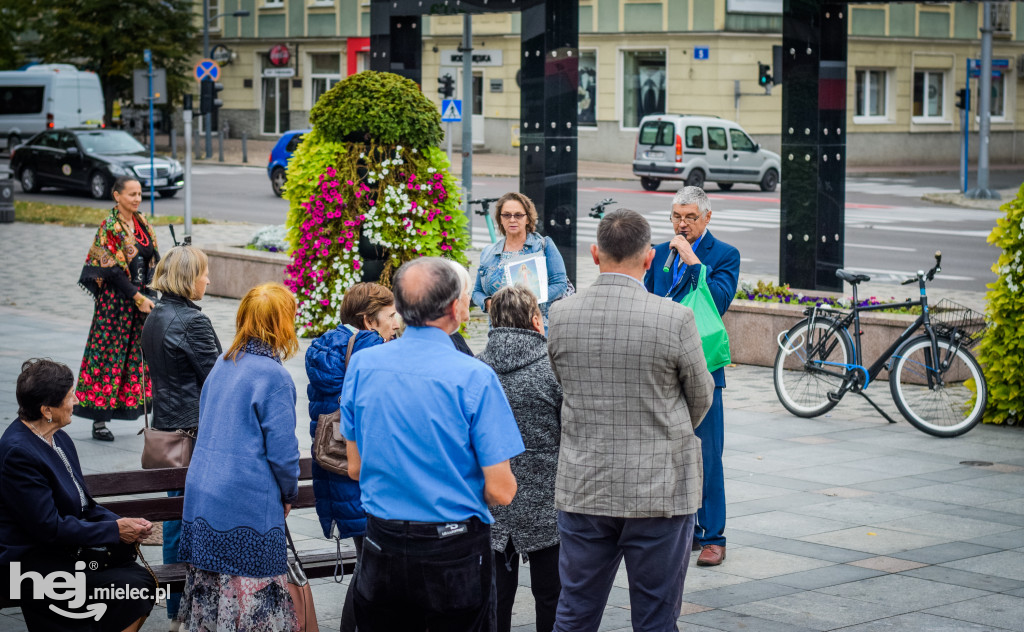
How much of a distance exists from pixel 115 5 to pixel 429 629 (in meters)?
46.8

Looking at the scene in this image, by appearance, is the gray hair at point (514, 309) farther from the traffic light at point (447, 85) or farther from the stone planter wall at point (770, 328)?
Answer: the traffic light at point (447, 85)

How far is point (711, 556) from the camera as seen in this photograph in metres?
6.38

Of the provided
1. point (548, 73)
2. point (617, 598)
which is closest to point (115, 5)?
point (548, 73)

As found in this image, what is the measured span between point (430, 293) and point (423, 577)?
0.82 m

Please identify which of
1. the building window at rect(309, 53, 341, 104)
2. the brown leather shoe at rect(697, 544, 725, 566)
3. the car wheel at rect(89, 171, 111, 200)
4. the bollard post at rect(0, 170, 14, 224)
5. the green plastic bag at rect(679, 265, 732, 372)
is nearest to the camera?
the green plastic bag at rect(679, 265, 732, 372)

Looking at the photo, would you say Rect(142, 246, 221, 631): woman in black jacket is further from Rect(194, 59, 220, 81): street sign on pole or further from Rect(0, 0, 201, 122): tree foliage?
Rect(0, 0, 201, 122): tree foliage

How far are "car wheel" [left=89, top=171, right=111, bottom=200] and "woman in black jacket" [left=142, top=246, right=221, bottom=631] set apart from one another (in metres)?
25.4

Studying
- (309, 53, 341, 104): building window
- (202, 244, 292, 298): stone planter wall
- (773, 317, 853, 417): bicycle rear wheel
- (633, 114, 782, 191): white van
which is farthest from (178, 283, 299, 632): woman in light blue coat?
(309, 53, 341, 104): building window

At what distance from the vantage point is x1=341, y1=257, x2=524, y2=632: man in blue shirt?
3.88m

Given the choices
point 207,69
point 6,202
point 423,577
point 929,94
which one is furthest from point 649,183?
point 423,577

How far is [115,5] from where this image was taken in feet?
155

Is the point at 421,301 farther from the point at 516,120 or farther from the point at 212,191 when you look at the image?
the point at 516,120

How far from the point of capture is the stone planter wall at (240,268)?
1532cm

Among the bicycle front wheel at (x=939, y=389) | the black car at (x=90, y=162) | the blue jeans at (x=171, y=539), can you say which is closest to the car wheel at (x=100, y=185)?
the black car at (x=90, y=162)
